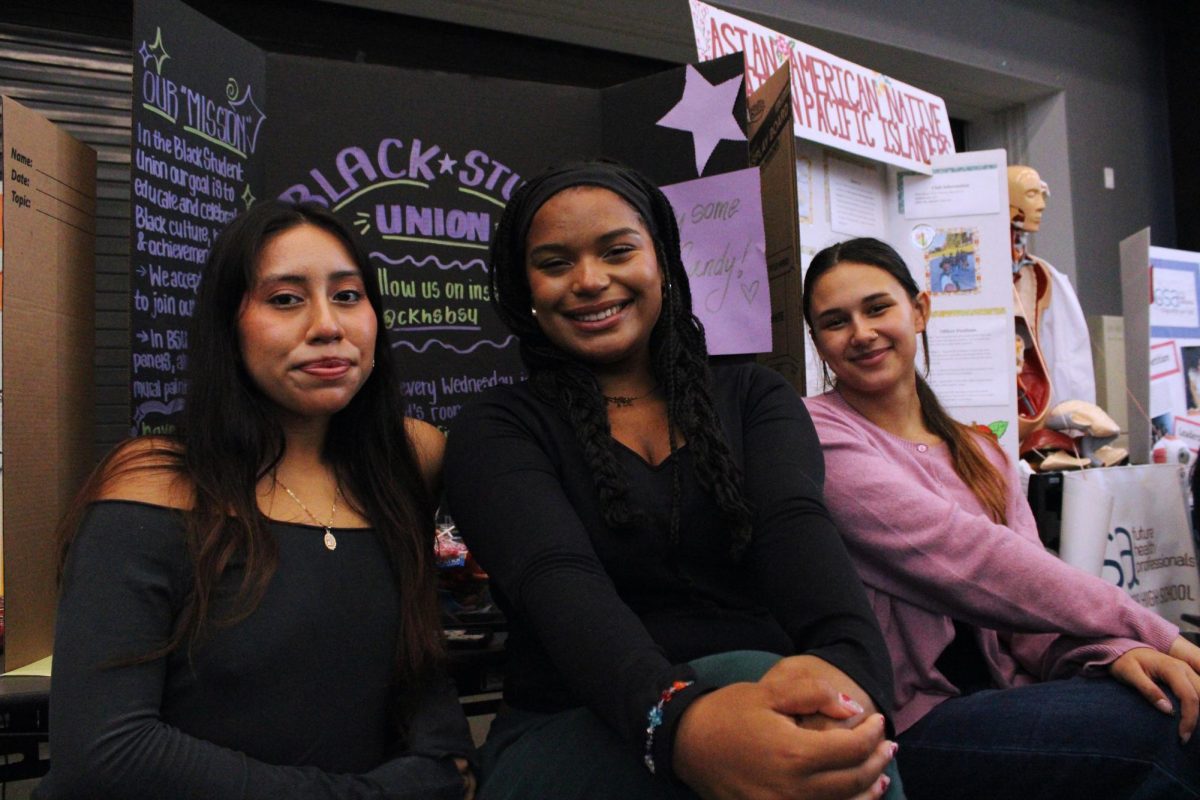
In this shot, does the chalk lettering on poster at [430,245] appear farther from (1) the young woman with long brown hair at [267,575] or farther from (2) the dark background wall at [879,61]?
(2) the dark background wall at [879,61]

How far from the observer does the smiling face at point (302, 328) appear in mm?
1298

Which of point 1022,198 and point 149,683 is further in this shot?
point 1022,198

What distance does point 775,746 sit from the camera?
0.91 meters

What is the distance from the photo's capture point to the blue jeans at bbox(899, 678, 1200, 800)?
1.36m

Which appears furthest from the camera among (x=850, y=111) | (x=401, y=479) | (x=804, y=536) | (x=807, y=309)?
(x=850, y=111)

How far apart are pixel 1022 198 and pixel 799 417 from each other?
2.56m

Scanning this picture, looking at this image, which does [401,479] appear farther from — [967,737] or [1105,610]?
[1105,610]

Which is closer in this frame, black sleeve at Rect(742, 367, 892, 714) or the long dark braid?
black sleeve at Rect(742, 367, 892, 714)

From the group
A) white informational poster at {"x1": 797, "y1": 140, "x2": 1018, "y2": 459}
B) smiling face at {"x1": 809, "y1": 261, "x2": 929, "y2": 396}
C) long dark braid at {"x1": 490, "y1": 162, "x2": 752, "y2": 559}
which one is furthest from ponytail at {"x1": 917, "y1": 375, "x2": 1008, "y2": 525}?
white informational poster at {"x1": 797, "y1": 140, "x2": 1018, "y2": 459}

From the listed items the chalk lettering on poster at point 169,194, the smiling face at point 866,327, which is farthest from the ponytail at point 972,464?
the chalk lettering on poster at point 169,194

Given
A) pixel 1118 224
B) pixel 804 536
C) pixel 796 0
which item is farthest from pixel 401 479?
pixel 1118 224

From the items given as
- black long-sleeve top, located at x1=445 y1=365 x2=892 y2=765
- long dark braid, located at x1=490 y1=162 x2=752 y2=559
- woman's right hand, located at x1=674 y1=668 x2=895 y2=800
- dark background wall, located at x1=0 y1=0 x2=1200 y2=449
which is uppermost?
dark background wall, located at x1=0 y1=0 x2=1200 y2=449

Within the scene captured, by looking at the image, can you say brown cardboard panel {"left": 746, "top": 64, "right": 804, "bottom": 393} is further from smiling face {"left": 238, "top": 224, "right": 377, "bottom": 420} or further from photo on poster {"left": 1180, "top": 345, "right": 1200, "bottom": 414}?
photo on poster {"left": 1180, "top": 345, "right": 1200, "bottom": 414}

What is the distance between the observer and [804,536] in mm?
1239
